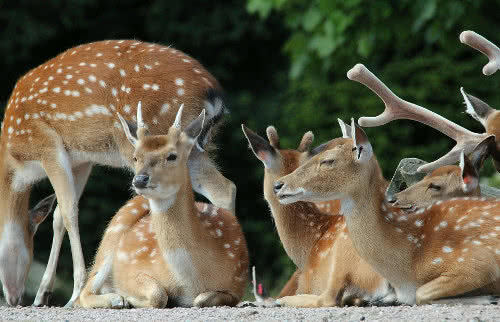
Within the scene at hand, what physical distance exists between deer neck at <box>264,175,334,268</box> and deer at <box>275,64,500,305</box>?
614 millimetres

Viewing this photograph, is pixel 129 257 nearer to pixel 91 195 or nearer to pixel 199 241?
pixel 199 241

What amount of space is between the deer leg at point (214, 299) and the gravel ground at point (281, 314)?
18cm

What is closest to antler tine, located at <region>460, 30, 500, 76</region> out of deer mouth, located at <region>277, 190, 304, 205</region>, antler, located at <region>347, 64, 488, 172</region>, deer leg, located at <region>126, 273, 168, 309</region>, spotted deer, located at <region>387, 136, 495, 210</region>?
antler, located at <region>347, 64, 488, 172</region>

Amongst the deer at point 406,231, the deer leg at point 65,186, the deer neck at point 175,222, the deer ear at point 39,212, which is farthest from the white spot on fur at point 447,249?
the deer ear at point 39,212

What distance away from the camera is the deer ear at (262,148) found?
6.15 metres

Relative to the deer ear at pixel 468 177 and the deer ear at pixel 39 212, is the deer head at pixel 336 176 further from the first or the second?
the deer ear at pixel 39 212

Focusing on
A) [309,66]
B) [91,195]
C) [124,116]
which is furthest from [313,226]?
[91,195]

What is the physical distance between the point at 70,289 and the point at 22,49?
2.94m

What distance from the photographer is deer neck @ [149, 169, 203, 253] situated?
5.85 meters

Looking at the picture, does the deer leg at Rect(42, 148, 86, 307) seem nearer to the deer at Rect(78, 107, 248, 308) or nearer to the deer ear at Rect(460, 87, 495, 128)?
the deer at Rect(78, 107, 248, 308)

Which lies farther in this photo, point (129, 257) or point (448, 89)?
point (448, 89)

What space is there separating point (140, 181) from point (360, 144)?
1.09 m

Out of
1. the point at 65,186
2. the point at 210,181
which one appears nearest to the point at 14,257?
the point at 65,186

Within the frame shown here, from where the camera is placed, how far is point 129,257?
624cm
